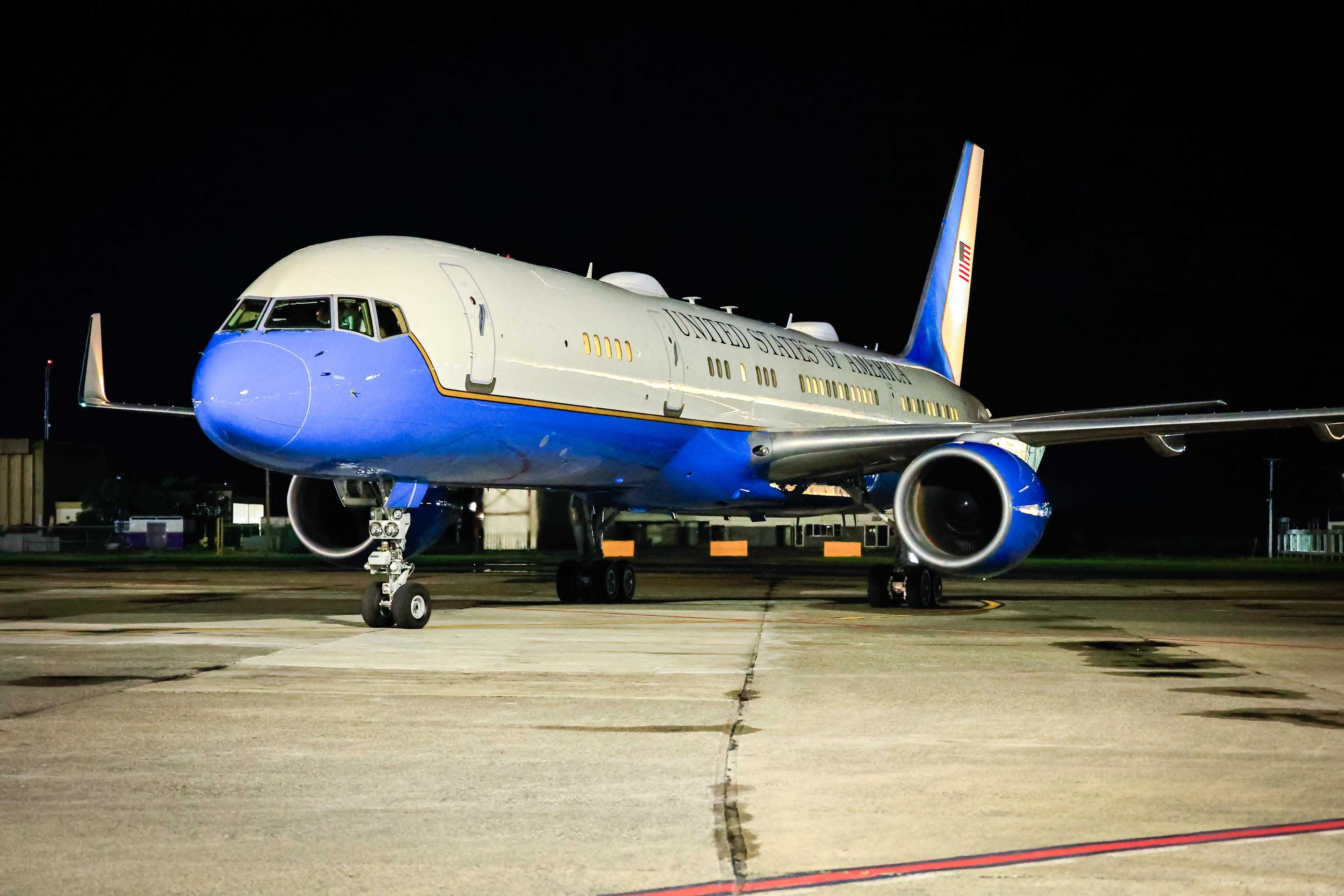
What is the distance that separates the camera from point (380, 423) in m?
15.3

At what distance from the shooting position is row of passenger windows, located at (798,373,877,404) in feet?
78.9

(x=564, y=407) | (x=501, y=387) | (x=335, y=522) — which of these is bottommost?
(x=335, y=522)

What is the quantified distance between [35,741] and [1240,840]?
6.16m

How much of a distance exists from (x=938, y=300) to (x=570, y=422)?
1731 centimetres

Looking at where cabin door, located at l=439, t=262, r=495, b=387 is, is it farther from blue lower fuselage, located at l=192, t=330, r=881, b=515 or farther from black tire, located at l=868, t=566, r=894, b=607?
black tire, located at l=868, t=566, r=894, b=607

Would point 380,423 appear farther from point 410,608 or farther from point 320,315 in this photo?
point 410,608

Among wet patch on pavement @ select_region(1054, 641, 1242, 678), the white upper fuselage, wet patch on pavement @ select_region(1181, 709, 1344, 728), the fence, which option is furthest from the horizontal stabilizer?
the fence

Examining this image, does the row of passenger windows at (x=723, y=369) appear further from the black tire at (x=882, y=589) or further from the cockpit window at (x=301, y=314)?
the cockpit window at (x=301, y=314)

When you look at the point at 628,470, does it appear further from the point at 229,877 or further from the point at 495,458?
the point at 229,877

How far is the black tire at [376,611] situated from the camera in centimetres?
1630

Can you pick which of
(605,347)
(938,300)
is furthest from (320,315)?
(938,300)

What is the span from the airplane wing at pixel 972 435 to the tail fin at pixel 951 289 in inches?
408

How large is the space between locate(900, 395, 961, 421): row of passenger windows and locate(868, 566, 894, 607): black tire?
7617 millimetres

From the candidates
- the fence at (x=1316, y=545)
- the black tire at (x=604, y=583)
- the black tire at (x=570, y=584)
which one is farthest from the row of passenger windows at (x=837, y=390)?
the fence at (x=1316, y=545)
